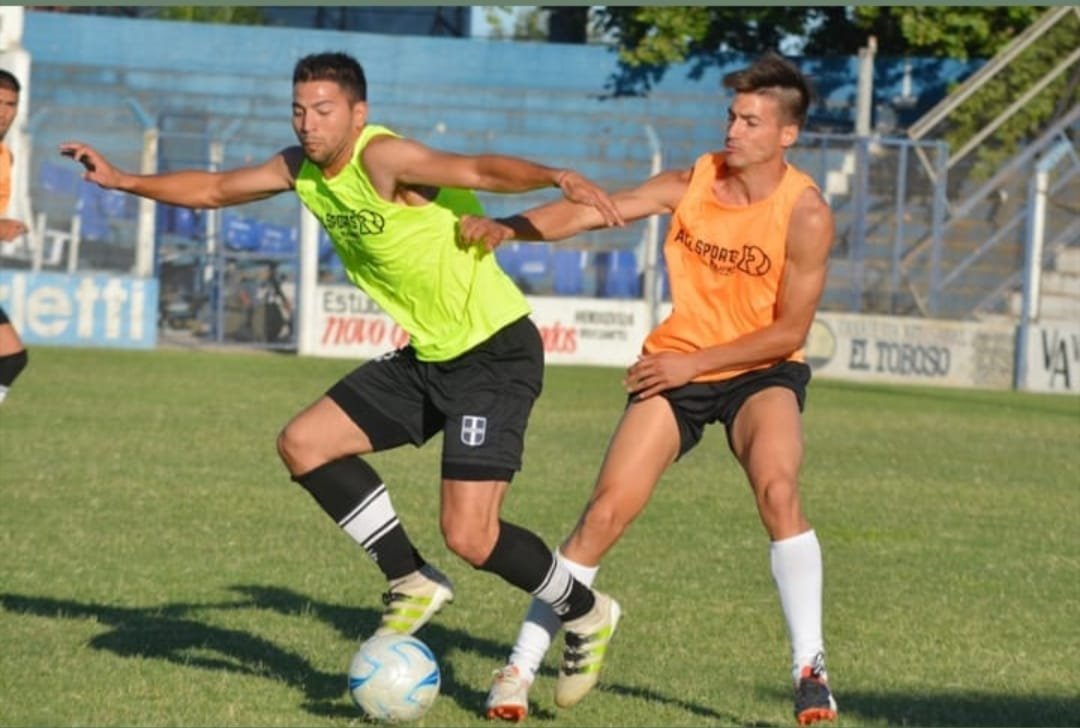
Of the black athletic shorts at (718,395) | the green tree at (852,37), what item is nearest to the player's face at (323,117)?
the black athletic shorts at (718,395)

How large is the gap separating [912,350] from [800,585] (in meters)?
20.7

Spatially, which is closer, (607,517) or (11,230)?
(607,517)

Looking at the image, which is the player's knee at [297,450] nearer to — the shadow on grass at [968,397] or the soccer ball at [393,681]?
the soccer ball at [393,681]

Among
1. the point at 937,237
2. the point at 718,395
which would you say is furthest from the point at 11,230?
the point at 937,237

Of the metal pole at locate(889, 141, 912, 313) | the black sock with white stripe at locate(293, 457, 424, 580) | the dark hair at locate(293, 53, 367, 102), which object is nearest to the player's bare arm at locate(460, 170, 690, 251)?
the dark hair at locate(293, 53, 367, 102)

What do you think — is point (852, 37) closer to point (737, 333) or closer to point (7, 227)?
point (7, 227)

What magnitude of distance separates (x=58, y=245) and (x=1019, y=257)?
12617mm

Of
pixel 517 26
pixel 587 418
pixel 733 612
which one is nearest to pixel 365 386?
pixel 733 612

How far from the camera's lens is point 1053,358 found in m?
26.2

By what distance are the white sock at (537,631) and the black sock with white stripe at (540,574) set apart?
0.05 meters

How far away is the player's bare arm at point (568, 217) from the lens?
6895 mm

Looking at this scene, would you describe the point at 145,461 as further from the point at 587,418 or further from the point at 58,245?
the point at 58,245

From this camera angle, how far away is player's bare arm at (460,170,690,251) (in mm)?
6895

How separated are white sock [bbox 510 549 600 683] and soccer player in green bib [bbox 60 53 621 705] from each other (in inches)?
2.8
